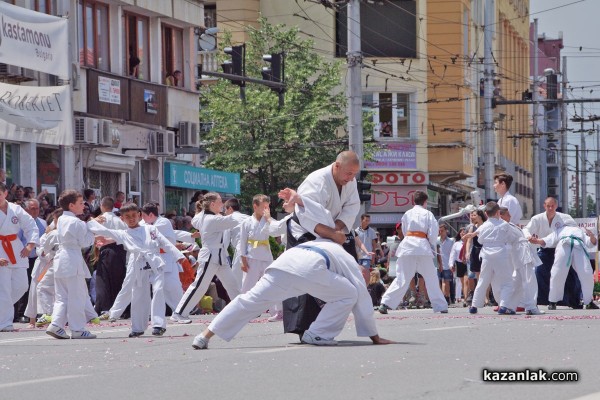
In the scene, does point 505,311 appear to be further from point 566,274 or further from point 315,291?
point 315,291

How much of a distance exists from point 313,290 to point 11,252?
24.5 ft

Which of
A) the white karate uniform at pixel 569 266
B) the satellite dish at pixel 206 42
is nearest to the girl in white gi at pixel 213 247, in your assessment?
the white karate uniform at pixel 569 266

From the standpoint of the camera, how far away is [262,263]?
21.7 m

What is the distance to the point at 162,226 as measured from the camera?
22.3 meters

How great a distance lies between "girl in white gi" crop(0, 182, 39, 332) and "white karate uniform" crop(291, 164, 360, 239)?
6.14 meters

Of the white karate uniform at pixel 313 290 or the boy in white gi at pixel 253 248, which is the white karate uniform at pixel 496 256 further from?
the white karate uniform at pixel 313 290

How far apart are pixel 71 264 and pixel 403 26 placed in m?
44.1

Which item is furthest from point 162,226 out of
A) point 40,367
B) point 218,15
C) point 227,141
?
point 218,15

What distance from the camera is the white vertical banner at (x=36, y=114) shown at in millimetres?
27234

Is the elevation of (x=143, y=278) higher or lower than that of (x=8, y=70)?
lower

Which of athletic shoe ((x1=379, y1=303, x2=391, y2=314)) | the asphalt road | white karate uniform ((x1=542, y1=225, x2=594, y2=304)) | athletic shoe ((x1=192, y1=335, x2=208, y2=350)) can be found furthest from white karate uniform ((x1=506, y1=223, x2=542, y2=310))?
athletic shoe ((x1=192, y1=335, x2=208, y2=350))

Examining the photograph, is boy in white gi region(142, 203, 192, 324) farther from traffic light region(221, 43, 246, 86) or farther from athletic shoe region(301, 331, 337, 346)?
traffic light region(221, 43, 246, 86)

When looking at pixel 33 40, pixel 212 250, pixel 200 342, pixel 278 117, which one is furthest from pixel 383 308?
pixel 278 117

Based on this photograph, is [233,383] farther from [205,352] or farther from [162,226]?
[162,226]
